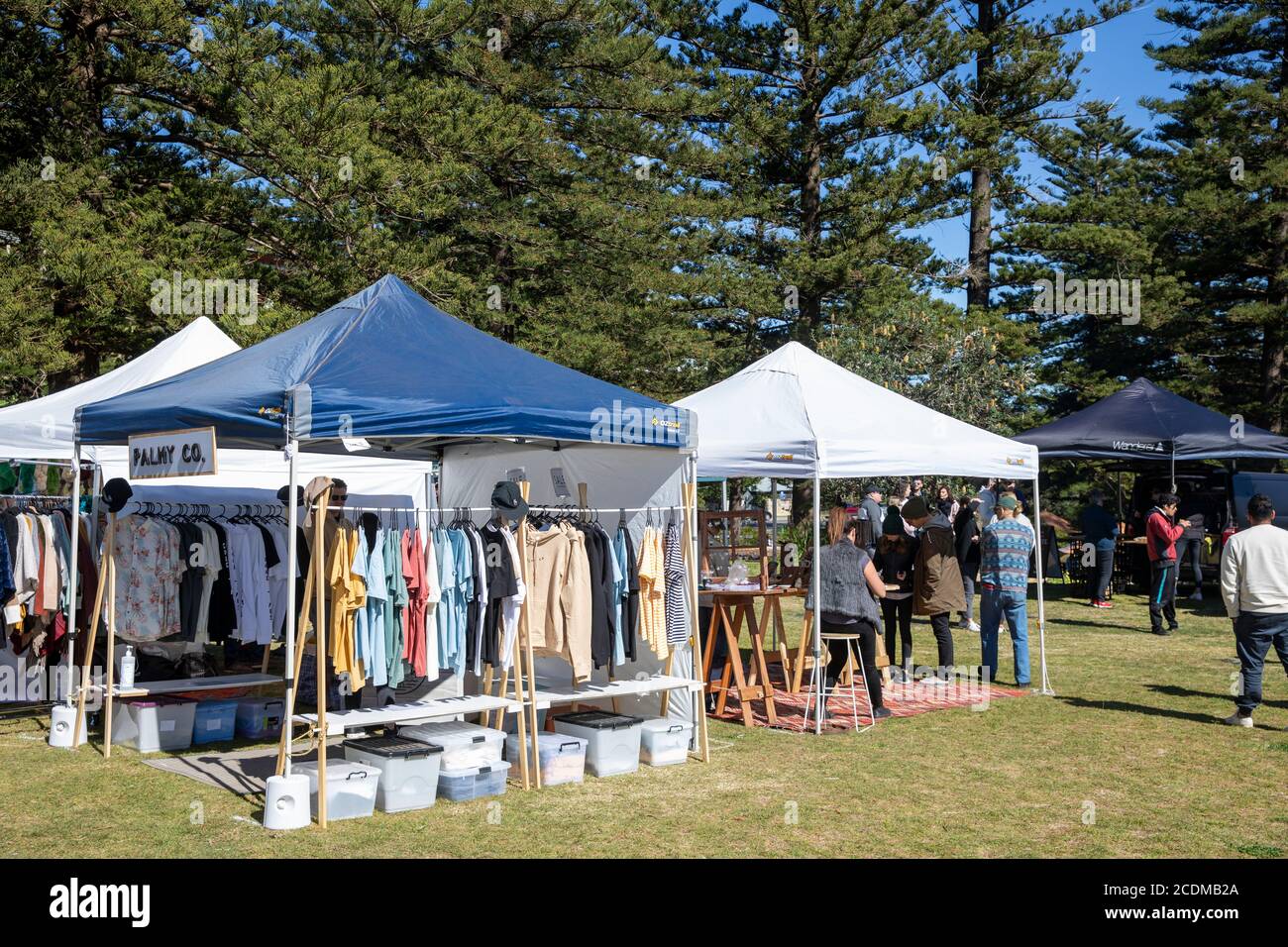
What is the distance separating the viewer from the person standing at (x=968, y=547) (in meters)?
12.8

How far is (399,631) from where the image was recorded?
6984 millimetres

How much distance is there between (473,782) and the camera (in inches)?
270

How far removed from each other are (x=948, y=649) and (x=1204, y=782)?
355 cm

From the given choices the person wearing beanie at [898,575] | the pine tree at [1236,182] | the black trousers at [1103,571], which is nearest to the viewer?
the person wearing beanie at [898,575]

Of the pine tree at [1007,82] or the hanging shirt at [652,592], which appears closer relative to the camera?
the hanging shirt at [652,592]

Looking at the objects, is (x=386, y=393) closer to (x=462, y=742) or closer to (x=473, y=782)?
(x=462, y=742)

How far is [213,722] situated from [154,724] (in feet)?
→ 1.56

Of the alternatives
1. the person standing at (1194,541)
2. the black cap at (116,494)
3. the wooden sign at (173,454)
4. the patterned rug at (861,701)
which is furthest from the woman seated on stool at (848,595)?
the person standing at (1194,541)

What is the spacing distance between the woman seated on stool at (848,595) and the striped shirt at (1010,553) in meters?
1.71

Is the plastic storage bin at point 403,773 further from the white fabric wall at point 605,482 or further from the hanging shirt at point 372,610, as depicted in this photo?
the white fabric wall at point 605,482

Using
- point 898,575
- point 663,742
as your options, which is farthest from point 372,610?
point 898,575

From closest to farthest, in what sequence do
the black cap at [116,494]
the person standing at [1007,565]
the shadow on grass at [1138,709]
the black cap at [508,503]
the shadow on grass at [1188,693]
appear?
1. the black cap at [508,503]
2. the black cap at [116,494]
3. the shadow on grass at [1138,709]
4. the shadow on grass at [1188,693]
5. the person standing at [1007,565]

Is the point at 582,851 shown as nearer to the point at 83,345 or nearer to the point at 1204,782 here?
the point at 1204,782

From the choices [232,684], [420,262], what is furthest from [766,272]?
[232,684]
